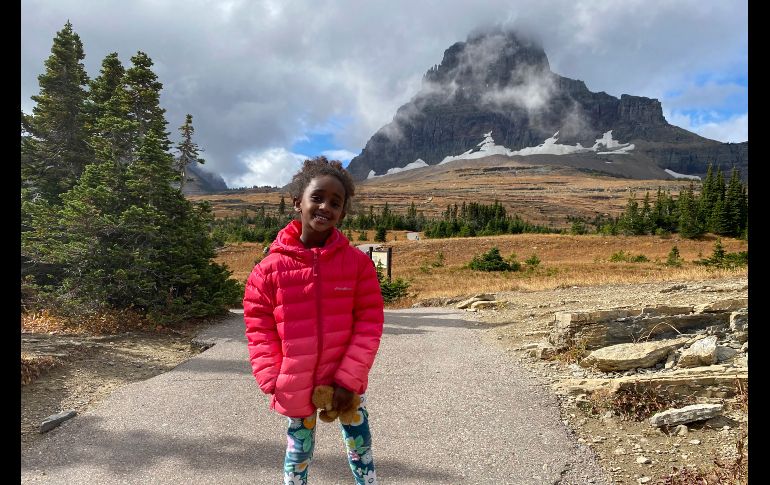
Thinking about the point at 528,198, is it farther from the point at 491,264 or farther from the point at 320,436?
the point at 320,436

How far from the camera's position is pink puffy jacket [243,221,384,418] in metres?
2.44

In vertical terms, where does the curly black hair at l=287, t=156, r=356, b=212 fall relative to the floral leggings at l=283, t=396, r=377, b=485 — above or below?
above

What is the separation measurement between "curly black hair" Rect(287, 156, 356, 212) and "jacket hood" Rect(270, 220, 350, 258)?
0.66 feet

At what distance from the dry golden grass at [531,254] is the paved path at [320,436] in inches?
613

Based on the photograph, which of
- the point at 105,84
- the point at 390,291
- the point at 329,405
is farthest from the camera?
the point at 390,291

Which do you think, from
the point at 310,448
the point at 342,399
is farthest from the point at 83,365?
the point at 342,399

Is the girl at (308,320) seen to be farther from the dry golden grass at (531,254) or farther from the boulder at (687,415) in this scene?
the dry golden grass at (531,254)

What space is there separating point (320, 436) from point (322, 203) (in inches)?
109

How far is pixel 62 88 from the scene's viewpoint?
44.7 feet

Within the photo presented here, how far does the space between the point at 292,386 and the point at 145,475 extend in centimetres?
199

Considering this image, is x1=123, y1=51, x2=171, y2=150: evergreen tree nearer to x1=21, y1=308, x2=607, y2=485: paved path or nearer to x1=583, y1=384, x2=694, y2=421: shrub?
x1=21, y1=308, x2=607, y2=485: paved path

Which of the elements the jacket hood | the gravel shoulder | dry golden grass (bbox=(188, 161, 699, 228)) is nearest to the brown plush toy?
the jacket hood

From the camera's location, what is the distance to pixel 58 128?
13156 millimetres
